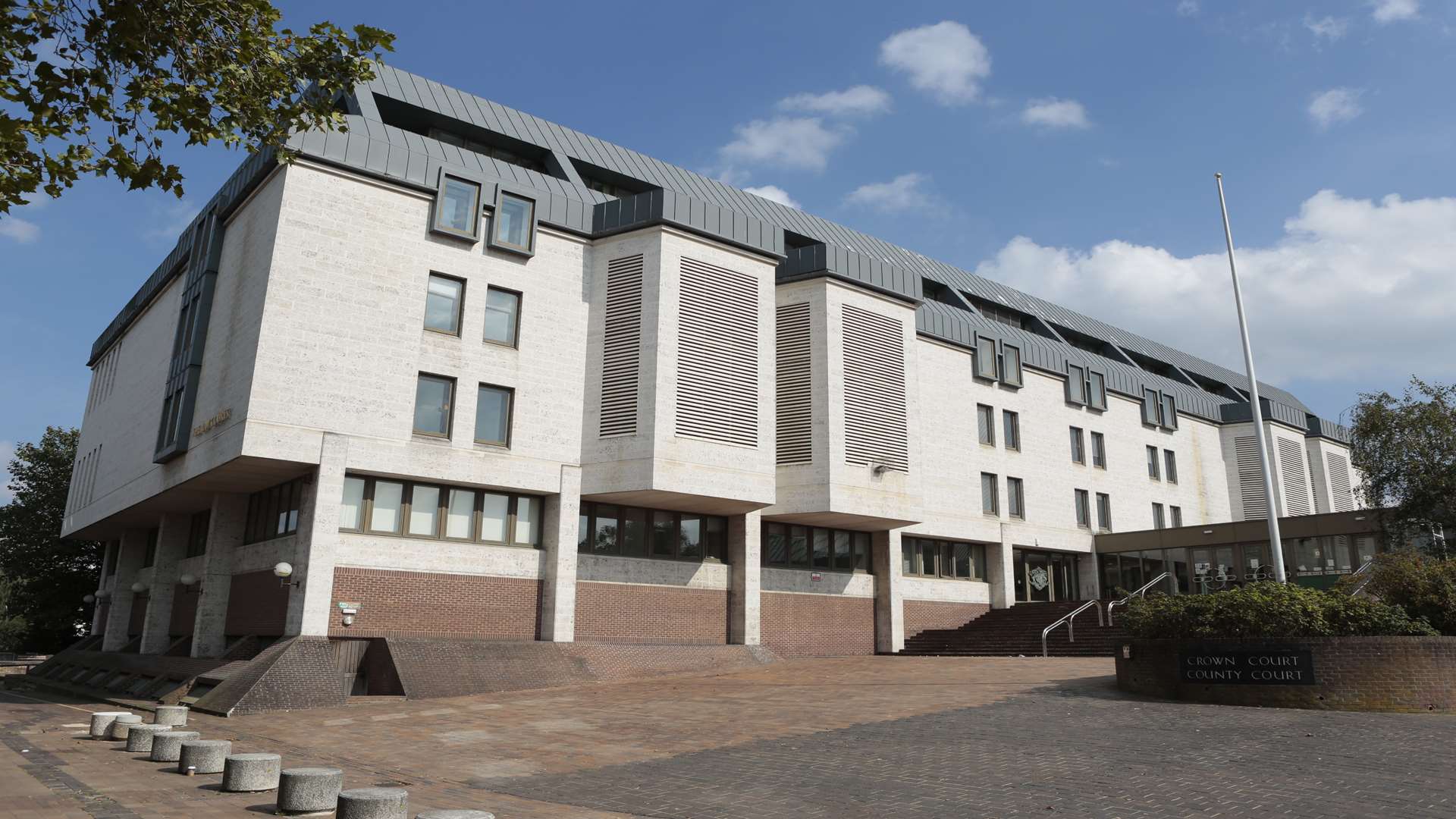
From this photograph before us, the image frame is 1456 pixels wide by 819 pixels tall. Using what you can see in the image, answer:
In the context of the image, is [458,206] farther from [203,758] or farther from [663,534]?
[203,758]

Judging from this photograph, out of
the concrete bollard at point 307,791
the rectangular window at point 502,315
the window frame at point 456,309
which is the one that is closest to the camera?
the concrete bollard at point 307,791

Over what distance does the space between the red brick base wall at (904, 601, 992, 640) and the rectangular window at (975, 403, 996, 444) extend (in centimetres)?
626

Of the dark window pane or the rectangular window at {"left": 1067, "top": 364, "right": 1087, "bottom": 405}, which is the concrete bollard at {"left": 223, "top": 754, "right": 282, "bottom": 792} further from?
the rectangular window at {"left": 1067, "top": 364, "right": 1087, "bottom": 405}

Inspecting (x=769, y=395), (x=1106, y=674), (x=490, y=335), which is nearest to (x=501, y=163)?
(x=490, y=335)

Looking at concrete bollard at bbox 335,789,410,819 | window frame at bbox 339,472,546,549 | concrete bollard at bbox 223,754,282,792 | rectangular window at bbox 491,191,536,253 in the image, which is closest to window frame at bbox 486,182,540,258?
rectangular window at bbox 491,191,536,253

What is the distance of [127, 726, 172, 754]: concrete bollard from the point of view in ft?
42.4

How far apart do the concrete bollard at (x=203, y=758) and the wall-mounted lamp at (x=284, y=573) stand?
10.5 m

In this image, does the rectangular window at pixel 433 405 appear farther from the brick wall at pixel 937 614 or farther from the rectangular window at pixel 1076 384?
the rectangular window at pixel 1076 384

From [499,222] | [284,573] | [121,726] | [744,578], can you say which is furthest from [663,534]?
[121,726]

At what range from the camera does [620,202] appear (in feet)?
90.0

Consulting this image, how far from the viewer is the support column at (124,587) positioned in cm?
3425

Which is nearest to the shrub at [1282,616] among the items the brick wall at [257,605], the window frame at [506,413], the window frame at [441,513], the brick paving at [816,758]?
the brick paving at [816,758]

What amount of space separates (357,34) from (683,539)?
66.4 feet

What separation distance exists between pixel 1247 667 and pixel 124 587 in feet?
118
